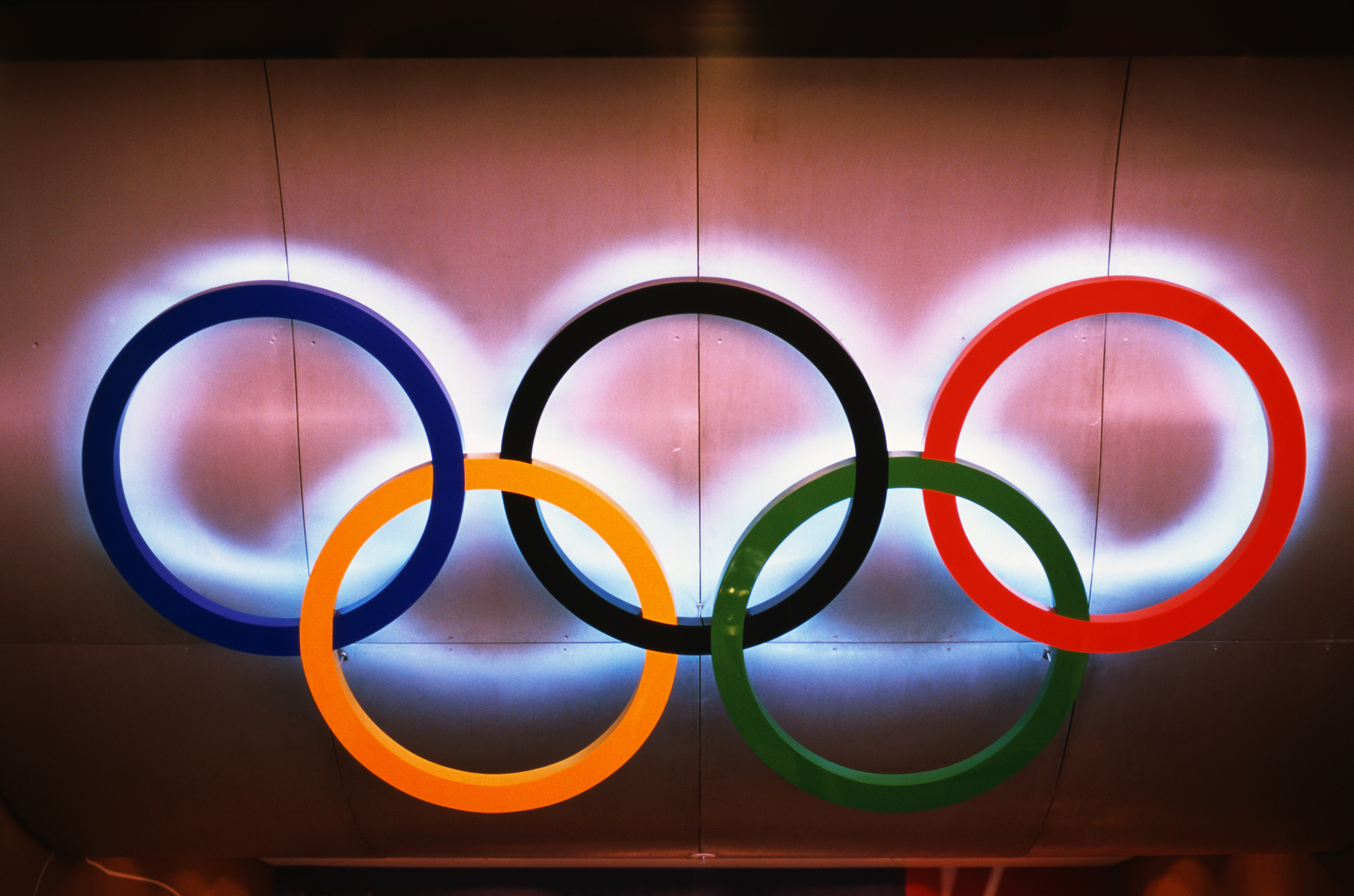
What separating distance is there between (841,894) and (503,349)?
3695mm

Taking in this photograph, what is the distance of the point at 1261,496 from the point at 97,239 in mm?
4847

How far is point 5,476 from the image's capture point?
2.88 metres

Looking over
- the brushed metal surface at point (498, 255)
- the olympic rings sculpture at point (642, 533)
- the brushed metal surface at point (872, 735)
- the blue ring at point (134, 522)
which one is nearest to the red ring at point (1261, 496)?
the olympic rings sculpture at point (642, 533)

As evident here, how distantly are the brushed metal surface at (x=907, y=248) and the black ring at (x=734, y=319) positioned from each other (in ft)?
0.83

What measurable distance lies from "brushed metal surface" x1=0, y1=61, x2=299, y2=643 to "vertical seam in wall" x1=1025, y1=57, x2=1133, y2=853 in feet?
11.0

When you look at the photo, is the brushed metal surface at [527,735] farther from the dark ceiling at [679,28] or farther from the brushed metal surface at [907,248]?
the dark ceiling at [679,28]

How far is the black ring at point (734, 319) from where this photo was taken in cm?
251

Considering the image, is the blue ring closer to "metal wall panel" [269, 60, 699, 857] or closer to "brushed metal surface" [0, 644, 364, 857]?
"metal wall panel" [269, 60, 699, 857]

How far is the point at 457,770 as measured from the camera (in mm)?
2908

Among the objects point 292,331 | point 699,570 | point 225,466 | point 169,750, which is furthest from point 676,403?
point 169,750

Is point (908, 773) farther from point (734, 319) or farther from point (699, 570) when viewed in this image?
point (734, 319)

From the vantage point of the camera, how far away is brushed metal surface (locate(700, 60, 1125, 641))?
2.63 m

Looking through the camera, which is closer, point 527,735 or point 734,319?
point 734,319

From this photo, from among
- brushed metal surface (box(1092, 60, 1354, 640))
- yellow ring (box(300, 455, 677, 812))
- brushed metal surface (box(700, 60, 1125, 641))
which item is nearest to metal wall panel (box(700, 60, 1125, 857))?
brushed metal surface (box(700, 60, 1125, 641))
